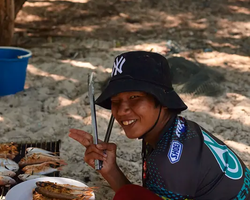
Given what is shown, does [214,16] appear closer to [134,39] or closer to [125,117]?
[134,39]

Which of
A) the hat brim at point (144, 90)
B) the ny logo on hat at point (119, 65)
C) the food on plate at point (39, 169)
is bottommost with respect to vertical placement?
the food on plate at point (39, 169)

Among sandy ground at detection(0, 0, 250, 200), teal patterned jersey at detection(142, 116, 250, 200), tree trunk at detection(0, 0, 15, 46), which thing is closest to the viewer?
teal patterned jersey at detection(142, 116, 250, 200)

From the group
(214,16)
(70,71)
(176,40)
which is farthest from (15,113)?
(214,16)

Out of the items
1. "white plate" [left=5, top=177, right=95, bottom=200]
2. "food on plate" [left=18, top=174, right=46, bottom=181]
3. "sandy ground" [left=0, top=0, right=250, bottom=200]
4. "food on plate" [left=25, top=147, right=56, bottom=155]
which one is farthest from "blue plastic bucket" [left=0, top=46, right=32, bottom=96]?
"white plate" [left=5, top=177, right=95, bottom=200]

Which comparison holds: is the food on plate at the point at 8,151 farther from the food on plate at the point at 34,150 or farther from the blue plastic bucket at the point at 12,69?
the blue plastic bucket at the point at 12,69

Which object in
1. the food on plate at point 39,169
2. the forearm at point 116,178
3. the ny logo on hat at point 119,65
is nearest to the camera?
the ny logo on hat at point 119,65

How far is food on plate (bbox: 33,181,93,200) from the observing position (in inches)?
92.4

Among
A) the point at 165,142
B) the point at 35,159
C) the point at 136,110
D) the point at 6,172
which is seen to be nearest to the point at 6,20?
the point at 35,159

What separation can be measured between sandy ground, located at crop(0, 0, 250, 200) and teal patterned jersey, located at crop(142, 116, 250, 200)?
1048 millimetres

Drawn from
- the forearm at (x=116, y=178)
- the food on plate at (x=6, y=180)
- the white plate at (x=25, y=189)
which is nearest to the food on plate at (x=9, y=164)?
the food on plate at (x=6, y=180)

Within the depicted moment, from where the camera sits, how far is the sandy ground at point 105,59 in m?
3.54

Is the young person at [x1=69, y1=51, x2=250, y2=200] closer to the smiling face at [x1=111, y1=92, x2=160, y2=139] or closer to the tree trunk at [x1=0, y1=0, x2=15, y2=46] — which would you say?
the smiling face at [x1=111, y1=92, x2=160, y2=139]

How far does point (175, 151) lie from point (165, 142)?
86mm

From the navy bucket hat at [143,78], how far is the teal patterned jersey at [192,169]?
0.52 ft
